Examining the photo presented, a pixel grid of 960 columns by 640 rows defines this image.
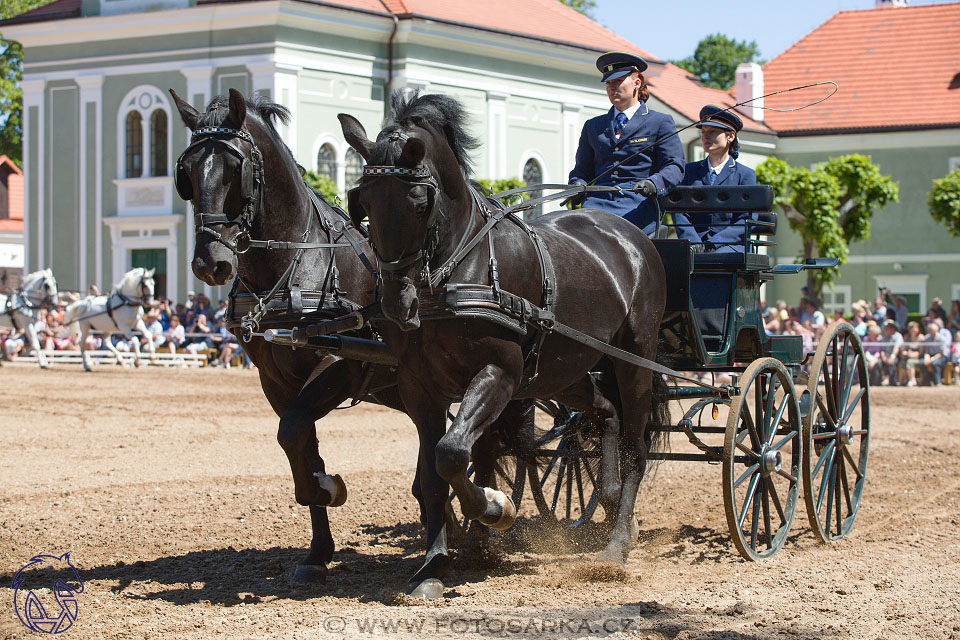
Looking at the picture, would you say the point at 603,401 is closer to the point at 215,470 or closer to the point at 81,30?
the point at 215,470

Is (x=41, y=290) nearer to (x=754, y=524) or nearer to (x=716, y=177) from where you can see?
(x=716, y=177)

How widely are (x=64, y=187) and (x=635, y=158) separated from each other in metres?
28.8

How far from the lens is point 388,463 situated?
11.2 metres

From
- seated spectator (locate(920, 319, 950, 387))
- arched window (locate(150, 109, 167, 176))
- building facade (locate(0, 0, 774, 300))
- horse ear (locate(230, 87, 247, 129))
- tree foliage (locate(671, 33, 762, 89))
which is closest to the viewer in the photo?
horse ear (locate(230, 87, 247, 129))

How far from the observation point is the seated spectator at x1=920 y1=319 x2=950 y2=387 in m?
21.3

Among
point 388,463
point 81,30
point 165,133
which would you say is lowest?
point 388,463

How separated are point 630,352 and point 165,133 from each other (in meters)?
27.1

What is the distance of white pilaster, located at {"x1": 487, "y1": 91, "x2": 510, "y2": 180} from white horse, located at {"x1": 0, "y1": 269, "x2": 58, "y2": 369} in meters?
12.8

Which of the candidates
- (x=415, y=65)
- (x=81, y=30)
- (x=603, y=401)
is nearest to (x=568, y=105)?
(x=415, y=65)

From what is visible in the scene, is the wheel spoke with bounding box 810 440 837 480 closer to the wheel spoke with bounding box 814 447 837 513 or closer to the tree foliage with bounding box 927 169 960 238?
the wheel spoke with bounding box 814 447 837 513

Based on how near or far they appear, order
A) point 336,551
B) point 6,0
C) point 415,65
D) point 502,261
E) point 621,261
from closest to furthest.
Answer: point 502,261
point 621,261
point 336,551
point 415,65
point 6,0

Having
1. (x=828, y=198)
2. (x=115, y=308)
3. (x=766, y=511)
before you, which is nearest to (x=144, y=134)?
(x=115, y=308)

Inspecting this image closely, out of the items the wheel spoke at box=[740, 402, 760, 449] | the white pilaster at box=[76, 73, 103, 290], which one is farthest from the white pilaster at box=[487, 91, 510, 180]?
the wheel spoke at box=[740, 402, 760, 449]

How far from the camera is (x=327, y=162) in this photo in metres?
30.9
